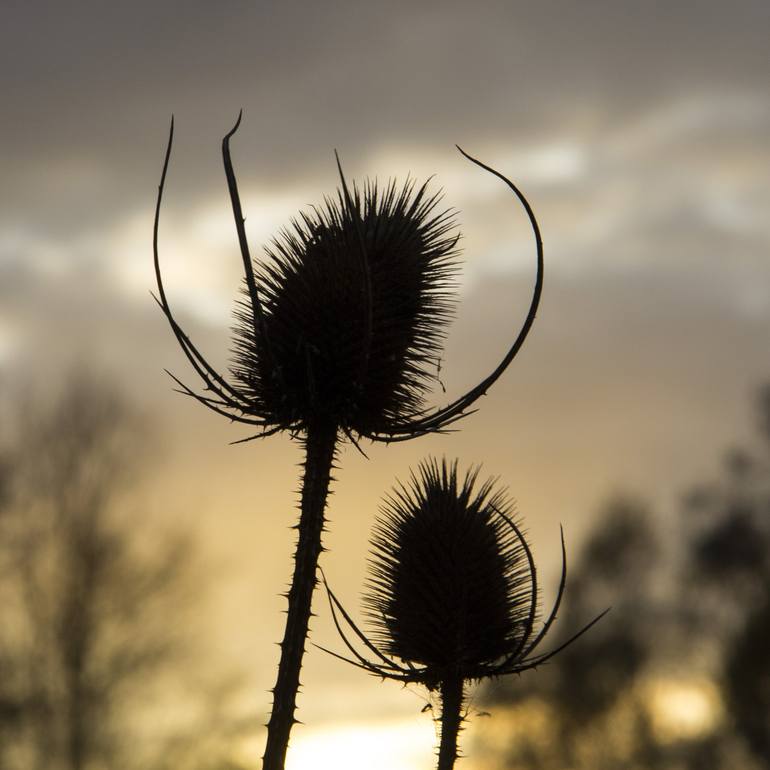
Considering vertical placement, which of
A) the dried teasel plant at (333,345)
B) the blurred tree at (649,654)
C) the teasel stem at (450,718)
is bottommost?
the teasel stem at (450,718)

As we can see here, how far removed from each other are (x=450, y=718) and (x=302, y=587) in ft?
2.87

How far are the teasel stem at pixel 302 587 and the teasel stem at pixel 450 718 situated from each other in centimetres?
70

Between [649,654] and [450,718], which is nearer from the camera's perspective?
[450,718]

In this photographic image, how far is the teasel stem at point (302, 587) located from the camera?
380cm

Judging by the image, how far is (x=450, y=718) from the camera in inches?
171

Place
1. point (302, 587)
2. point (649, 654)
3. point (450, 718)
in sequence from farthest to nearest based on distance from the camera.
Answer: point (649, 654), point (450, 718), point (302, 587)

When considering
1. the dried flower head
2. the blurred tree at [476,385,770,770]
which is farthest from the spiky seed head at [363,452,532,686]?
the blurred tree at [476,385,770,770]

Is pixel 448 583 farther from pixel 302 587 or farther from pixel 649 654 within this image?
pixel 649 654

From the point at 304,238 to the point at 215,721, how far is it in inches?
531

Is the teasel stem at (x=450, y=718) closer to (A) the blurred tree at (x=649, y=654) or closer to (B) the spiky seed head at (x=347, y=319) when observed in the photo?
(B) the spiky seed head at (x=347, y=319)

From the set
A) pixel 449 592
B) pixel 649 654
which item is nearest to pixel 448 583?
pixel 449 592

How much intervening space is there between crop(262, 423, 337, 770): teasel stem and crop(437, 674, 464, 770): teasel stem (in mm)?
699

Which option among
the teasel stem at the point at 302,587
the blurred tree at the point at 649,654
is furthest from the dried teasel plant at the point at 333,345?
the blurred tree at the point at 649,654

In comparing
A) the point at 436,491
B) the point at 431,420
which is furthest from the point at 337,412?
the point at 436,491
